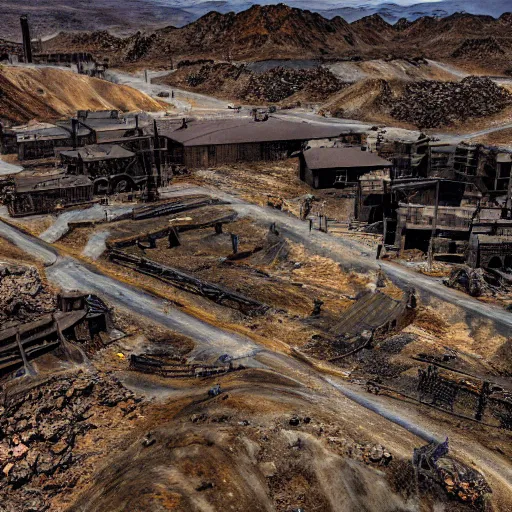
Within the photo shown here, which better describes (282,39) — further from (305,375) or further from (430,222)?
(305,375)

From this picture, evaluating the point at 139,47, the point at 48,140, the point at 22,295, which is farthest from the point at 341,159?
the point at 139,47

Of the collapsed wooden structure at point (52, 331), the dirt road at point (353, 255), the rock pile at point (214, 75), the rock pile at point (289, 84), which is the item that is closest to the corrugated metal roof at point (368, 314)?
the dirt road at point (353, 255)

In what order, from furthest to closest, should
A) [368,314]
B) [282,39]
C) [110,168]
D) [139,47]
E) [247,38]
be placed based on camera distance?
[139,47] < [247,38] < [282,39] < [110,168] < [368,314]

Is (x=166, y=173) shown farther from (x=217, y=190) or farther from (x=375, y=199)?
(x=375, y=199)

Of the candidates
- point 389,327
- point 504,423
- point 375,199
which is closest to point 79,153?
point 375,199

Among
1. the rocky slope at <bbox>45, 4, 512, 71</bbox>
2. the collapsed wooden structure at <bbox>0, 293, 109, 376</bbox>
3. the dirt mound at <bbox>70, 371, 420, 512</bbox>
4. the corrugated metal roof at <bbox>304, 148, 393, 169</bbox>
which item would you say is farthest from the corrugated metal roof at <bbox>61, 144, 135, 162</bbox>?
the rocky slope at <bbox>45, 4, 512, 71</bbox>

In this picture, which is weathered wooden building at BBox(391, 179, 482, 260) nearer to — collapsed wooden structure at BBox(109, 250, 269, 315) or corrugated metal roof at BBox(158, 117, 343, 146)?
collapsed wooden structure at BBox(109, 250, 269, 315)
